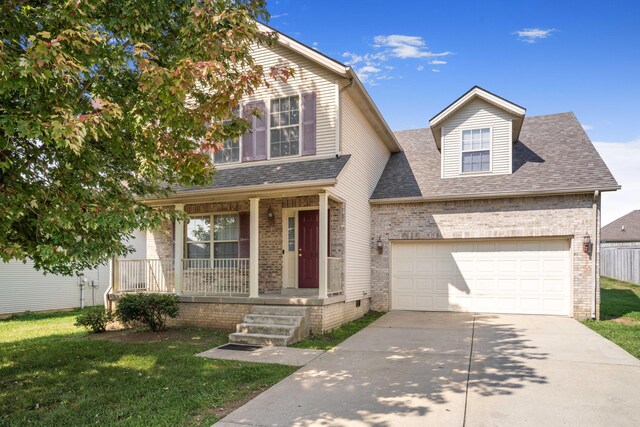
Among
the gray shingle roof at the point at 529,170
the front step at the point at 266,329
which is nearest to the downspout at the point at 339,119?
the gray shingle roof at the point at 529,170

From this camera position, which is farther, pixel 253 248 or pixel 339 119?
pixel 339 119

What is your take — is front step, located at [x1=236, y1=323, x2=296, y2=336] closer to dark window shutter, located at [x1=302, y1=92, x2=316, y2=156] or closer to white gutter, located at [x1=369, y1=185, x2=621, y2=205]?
dark window shutter, located at [x1=302, y1=92, x2=316, y2=156]

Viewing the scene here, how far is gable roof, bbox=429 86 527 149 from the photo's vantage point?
11977 millimetres

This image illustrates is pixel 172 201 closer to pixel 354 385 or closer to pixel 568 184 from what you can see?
pixel 354 385

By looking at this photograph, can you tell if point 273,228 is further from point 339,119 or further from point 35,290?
point 35,290

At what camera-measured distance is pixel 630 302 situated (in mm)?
13906

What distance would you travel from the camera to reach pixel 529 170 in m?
12.1

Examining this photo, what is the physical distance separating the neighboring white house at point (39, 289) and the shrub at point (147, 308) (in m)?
5.78

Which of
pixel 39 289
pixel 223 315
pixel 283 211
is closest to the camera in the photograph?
pixel 223 315

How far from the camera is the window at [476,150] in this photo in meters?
12.6

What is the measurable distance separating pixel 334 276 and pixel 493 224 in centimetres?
499

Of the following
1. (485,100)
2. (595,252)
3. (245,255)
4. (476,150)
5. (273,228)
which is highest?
(485,100)

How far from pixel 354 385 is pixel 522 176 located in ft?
29.3

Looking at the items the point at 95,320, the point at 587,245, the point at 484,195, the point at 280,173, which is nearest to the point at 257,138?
the point at 280,173
